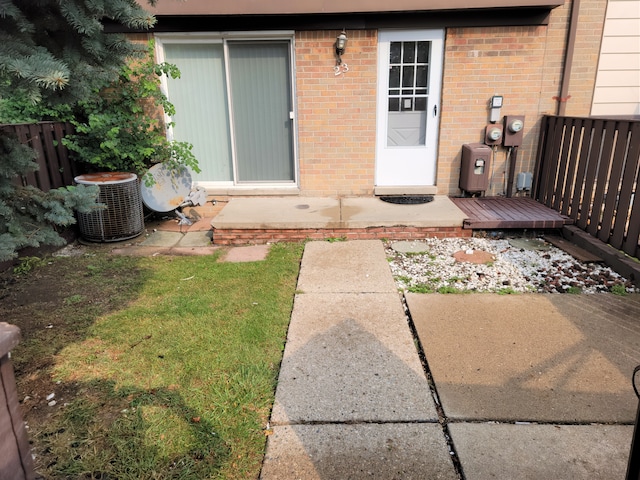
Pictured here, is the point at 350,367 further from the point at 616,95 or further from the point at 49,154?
the point at 616,95

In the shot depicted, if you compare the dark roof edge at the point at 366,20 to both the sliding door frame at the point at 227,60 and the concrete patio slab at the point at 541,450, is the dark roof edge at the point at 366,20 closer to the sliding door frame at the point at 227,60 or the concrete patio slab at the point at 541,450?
the sliding door frame at the point at 227,60

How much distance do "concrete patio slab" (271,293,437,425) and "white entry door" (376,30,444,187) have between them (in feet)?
10.7

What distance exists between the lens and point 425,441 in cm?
228

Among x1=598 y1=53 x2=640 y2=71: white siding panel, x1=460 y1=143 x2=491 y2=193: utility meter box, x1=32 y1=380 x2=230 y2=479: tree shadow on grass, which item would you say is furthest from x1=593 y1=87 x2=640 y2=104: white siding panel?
x1=32 y1=380 x2=230 y2=479: tree shadow on grass

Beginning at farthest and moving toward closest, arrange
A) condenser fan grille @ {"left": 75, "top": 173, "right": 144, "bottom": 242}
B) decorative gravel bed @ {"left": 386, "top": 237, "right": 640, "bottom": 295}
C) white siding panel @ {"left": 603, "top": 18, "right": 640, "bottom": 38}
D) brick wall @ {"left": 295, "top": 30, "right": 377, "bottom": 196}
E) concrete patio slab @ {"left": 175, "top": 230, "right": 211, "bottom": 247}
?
brick wall @ {"left": 295, "top": 30, "right": 377, "bottom": 196} → white siding panel @ {"left": 603, "top": 18, "right": 640, "bottom": 38} → concrete patio slab @ {"left": 175, "top": 230, "right": 211, "bottom": 247} → condenser fan grille @ {"left": 75, "top": 173, "right": 144, "bottom": 242} → decorative gravel bed @ {"left": 386, "top": 237, "right": 640, "bottom": 295}

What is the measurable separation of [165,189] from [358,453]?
4837 mm

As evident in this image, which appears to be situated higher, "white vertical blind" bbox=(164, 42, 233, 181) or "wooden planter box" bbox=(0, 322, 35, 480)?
"white vertical blind" bbox=(164, 42, 233, 181)

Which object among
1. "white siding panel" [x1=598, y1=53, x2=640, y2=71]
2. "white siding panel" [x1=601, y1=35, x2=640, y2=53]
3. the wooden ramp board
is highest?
"white siding panel" [x1=601, y1=35, x2=640, y2=53]

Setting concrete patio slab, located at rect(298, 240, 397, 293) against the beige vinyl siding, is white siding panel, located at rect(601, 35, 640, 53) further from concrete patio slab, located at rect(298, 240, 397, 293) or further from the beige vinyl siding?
concrete patio slab, located at rect(298, 240, 397, 293)

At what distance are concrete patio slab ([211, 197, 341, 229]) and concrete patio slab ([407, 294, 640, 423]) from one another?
2016 mm

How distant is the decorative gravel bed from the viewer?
4.11 m

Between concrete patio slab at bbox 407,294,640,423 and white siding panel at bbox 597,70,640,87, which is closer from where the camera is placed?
concrete patio slab at bbox 407,294,640,423

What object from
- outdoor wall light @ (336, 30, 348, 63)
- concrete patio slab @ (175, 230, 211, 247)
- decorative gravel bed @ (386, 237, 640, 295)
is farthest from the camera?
outdoor wall light @ (336, 30, 348, 63)

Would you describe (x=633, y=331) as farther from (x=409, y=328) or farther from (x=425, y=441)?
(x=425, y=441)
